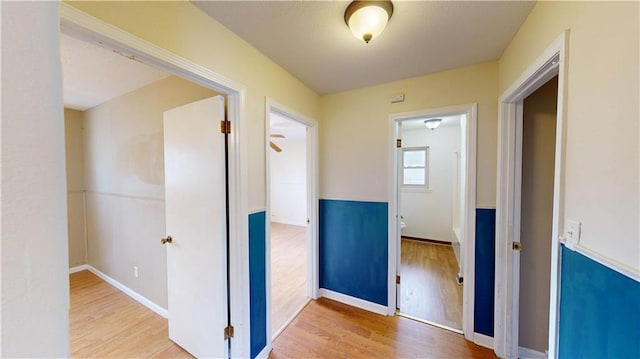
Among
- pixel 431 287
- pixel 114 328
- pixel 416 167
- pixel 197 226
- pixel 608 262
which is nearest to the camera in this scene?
pixel 608 262

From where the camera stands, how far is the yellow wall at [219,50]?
39.2 inches

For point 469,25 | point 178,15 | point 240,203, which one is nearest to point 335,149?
point 240,203

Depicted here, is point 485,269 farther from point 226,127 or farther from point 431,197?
point 431,197

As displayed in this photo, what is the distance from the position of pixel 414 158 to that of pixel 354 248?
3.20 metres

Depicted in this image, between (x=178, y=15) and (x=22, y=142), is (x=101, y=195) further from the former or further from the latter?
(x=22, y=142)

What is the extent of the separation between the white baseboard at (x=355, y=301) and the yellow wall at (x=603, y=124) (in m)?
1.81

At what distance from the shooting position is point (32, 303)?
29cm

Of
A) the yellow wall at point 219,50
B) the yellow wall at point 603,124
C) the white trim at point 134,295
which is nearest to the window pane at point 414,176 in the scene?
the yellow wall at point 219,50

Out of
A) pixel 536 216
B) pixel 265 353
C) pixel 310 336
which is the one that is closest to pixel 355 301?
pixel 310 336

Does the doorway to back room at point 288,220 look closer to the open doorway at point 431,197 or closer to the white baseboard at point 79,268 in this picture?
the open doorway at point 431,197

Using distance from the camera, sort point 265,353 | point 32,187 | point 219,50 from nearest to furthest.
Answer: point 32,187 < point 219,50 < point 265,353

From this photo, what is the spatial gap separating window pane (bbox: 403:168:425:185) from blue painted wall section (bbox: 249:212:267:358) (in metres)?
3.98

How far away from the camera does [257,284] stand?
172 cm

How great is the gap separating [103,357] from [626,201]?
10.2ft
